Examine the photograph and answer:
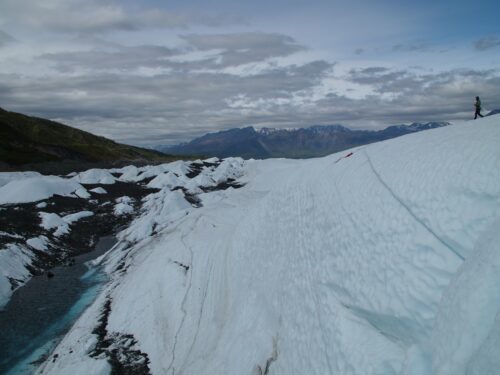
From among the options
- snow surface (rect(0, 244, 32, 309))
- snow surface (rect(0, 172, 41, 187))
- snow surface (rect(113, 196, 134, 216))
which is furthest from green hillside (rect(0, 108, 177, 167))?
snow surface (rect(0, 244, 32, 309))

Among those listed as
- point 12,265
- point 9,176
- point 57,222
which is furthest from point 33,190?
point 12,265

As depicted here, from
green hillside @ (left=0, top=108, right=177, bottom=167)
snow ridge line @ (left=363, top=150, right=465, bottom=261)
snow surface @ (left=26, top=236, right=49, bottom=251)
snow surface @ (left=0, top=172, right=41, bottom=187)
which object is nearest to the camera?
snow ridge line @ (left=363, top=150, right=465, bottom=261)

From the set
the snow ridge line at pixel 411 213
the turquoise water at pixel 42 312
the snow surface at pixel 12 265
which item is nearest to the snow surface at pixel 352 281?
the snow ridge line at pixel 411 213

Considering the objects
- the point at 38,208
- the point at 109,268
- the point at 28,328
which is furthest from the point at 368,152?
the point at 38,208

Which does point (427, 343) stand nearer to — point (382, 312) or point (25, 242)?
point (382, 312)

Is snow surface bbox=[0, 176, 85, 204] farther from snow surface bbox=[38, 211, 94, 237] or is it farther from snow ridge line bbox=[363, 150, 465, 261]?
snow ridge line bbox=[363, 150, 465, 261]

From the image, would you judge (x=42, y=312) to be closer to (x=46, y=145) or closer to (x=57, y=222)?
(x=57, y=222)
